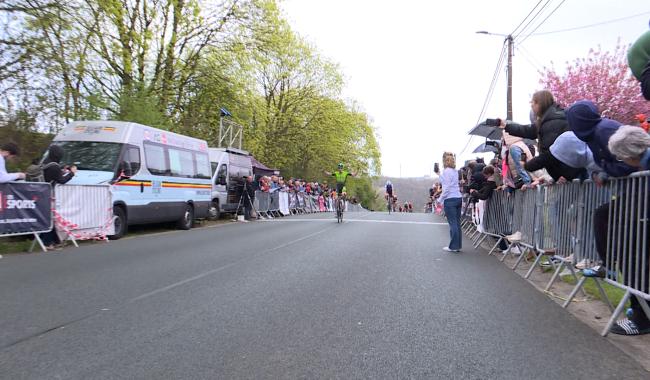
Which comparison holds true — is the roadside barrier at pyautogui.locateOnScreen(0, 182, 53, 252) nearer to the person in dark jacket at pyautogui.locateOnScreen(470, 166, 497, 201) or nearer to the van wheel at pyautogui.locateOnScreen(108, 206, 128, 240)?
the van wheel at pyautogui.locateOnScreen(108, 206, 128, 240)

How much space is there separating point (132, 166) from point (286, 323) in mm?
9258

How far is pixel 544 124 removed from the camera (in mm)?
6375

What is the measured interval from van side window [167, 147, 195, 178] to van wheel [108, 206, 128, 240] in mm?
2481

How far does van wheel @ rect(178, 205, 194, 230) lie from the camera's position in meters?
14.9

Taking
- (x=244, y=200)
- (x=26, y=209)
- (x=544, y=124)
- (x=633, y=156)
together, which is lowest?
(x=26, y=209)

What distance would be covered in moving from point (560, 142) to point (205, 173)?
517 inches

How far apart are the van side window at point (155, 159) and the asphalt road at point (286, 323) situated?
17.6 feet

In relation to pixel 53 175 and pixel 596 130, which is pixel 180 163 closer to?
pixel 53 175

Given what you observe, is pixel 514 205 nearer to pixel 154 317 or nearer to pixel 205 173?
pixel 154 317

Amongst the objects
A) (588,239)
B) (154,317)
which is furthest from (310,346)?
(588,239)

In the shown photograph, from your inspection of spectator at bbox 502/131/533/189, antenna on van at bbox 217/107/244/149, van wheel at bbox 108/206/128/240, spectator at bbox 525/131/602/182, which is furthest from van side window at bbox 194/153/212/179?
spectator at bbox 525/131/602/182

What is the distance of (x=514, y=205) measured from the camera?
27.7 ft

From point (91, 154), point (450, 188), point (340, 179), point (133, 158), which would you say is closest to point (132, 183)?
point (133, 158)

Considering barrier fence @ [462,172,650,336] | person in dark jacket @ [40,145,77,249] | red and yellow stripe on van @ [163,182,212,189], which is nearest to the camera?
barrier fence @ [462,172,650,336]
